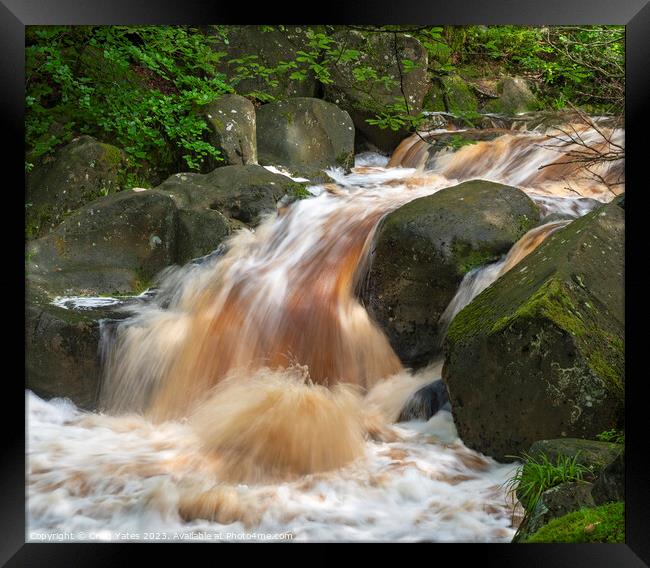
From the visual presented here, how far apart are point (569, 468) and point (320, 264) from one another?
3314 millimetres

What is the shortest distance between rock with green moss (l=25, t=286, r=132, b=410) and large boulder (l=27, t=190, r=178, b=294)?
71cm

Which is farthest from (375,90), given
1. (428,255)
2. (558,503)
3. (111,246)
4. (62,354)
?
(558,503)

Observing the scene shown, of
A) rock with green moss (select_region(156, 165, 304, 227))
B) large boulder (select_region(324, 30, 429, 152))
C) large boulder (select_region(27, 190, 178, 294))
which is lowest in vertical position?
large boulder (select_region(27, 190, 178, 294))

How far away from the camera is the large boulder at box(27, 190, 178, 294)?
541cm

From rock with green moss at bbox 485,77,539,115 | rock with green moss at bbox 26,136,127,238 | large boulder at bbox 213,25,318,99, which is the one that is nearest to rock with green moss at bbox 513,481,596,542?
rock with green moss at bbox 26,136,127,238

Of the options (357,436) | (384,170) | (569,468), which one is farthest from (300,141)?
(569,468)

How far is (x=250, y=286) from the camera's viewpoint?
544 cm

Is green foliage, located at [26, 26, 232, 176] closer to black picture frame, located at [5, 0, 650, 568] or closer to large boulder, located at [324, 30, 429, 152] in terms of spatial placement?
large boulder, located at [324, 30, 429, 152]

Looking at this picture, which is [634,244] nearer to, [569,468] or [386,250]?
[569,468]

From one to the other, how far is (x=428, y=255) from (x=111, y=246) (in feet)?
9.35

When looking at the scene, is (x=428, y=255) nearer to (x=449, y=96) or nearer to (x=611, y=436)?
(x=611, y=436)

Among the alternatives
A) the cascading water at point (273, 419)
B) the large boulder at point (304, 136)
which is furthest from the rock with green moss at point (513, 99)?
the cascading water at point (273, 419)

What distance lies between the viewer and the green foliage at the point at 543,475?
2.57 m

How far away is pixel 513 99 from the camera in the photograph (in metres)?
11.1
